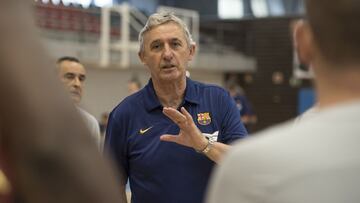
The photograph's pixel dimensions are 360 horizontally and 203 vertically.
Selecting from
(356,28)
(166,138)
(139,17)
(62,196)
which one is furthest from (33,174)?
(139,17)

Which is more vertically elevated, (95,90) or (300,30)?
(300,30)

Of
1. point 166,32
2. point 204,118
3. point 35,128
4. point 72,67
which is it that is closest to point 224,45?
point 72,67

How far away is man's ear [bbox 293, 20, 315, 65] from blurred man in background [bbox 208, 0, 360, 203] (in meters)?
0.01

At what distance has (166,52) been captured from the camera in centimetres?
312

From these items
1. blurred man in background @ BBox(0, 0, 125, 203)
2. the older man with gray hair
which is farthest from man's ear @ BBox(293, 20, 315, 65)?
the older man with gray hair

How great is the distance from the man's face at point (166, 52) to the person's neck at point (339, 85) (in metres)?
2.10

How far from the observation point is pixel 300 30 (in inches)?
41.8

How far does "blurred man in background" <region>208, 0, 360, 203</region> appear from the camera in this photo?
0.91 m

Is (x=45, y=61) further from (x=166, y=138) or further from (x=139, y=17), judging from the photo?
(x=139, y=17)

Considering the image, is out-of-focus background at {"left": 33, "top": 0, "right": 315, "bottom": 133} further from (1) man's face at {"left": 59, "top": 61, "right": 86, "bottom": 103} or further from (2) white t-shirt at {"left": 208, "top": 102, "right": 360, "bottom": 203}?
(2) white t-shirt at {"left": 208, "top": 102, "right": 360, "bottom": 203}

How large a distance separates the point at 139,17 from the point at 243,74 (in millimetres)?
5259

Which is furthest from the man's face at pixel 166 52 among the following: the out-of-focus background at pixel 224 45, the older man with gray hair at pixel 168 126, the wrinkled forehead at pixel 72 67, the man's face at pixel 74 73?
the out-of-focus background at pixel 224 45

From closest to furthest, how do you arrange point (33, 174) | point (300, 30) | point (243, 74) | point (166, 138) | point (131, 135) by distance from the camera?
point (33, 174) < point (300, 30) < point (166, 138) < point (131, 135) < point (243, 74)

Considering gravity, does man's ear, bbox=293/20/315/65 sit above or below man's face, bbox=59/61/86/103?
above
